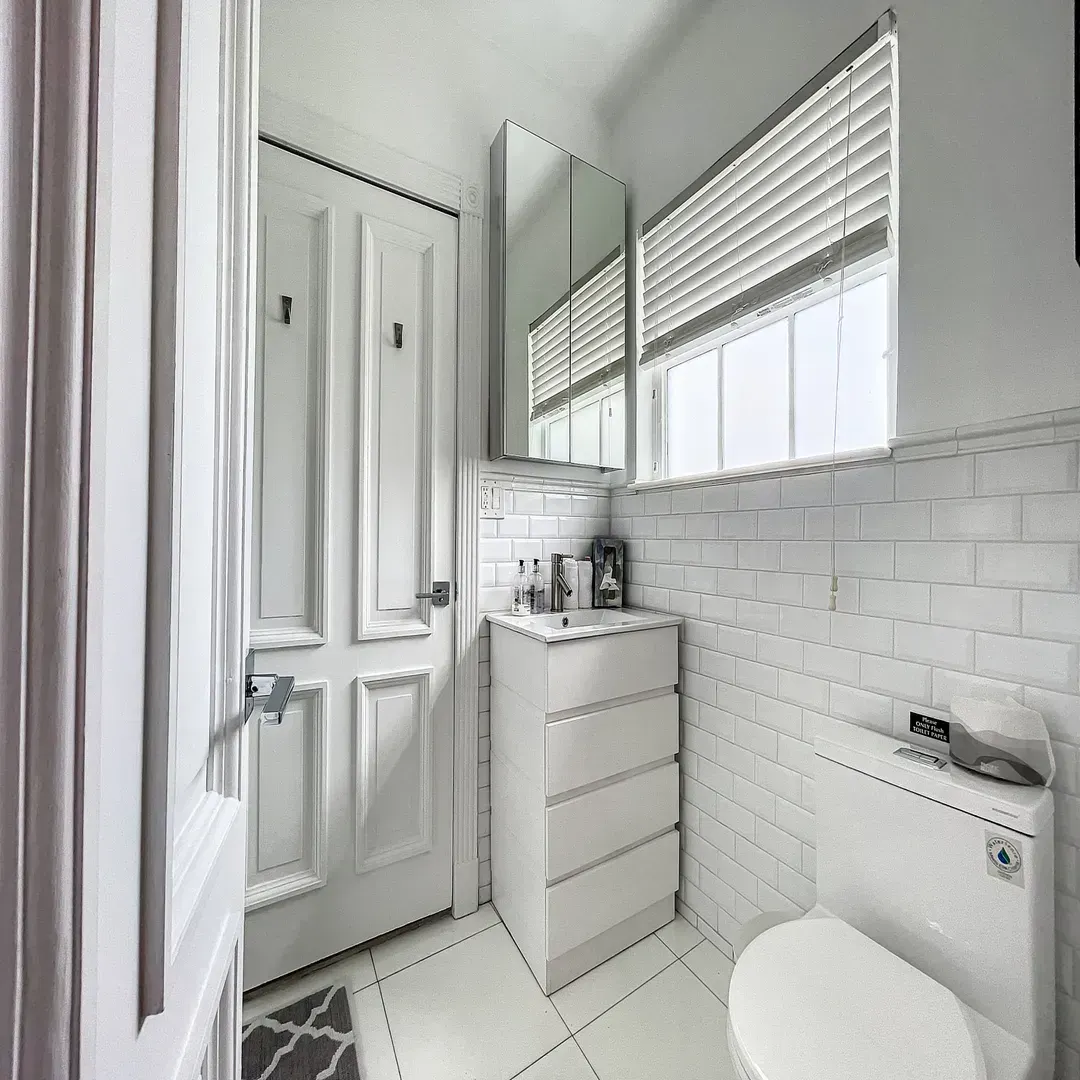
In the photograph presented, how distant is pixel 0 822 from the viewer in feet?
0.61

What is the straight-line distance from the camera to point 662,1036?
1212 millimetres

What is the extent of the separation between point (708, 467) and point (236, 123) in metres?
1.49

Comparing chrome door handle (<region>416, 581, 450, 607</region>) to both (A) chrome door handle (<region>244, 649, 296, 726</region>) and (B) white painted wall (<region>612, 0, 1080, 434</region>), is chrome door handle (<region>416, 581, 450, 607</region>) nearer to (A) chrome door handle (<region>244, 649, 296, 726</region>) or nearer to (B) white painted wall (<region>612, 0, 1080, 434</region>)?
(A) chrome door handle (<region>244, 649, 296, 726</region>)

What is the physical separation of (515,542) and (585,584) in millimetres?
323

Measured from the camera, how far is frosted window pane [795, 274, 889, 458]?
1.22m

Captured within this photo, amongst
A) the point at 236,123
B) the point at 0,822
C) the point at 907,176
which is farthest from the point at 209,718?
the point at 907,176

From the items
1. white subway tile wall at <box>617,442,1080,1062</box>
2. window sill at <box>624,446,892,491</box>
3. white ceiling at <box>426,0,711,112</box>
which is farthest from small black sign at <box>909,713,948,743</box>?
white ceiling at <box>426,0,711,112</box>

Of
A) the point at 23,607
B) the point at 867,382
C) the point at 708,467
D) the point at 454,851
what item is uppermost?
the point at 867,382

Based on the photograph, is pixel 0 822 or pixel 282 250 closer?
pixel 0 822

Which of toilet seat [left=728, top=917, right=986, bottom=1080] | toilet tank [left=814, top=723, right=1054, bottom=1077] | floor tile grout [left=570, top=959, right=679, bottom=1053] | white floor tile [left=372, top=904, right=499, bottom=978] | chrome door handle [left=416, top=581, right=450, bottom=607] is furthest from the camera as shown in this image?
chrome door handle [left=416, top=581, right=450, bottom=607]

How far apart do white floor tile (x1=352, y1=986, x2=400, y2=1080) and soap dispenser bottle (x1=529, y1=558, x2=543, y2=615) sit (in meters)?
1.16

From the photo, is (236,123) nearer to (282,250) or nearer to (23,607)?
(23,607)

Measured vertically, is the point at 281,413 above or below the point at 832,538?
above

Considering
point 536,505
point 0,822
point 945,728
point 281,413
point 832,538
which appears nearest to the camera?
point 0,822
